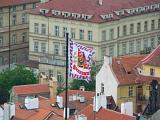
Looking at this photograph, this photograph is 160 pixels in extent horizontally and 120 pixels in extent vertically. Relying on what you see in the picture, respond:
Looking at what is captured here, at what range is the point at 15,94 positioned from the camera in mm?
98750

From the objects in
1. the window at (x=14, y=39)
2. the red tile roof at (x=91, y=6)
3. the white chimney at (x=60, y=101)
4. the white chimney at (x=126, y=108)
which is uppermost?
the red tile roof at (x=91, y=6)

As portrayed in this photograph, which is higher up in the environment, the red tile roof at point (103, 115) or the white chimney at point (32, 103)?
the white chimney at point (32, 103)

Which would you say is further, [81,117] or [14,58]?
[14,58]

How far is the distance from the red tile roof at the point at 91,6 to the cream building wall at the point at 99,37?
102cm

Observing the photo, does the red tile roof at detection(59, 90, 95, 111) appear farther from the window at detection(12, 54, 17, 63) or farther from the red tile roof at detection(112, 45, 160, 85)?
the window at detection(12, 54, 17, 63)

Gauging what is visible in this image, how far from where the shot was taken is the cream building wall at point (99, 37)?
416ft

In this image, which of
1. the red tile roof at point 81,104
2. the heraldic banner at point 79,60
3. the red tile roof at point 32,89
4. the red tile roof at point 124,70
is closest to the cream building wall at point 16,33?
the red tile roof at point 32,89

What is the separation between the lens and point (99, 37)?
126500 mm

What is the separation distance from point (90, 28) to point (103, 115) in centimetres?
4784

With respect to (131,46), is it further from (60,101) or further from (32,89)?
(60,101)

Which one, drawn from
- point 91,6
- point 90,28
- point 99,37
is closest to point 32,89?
point 99,37

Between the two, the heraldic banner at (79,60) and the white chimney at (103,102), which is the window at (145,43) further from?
the heraldic banner at (79,60)

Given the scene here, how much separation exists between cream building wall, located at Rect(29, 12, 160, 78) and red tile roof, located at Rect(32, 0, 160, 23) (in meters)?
1.02

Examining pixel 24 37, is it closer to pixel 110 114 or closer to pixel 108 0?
pixel 108 0
